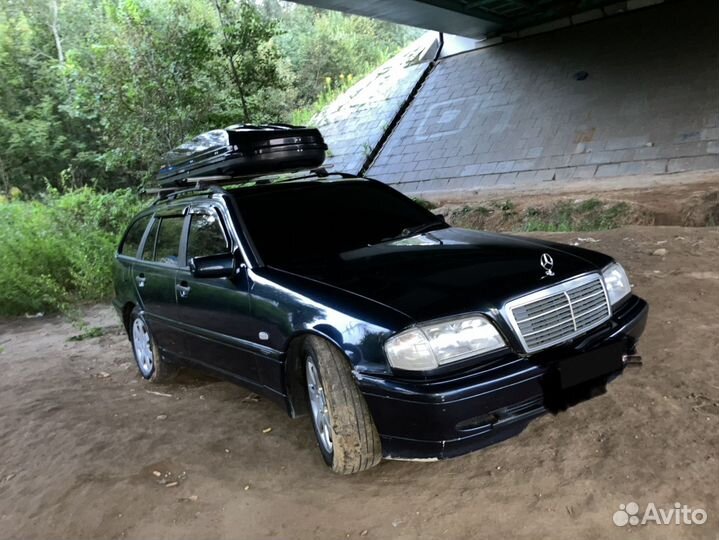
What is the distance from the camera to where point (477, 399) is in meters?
2.49

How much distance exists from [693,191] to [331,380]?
8767 mm

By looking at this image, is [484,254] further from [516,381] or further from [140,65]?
[140,65]

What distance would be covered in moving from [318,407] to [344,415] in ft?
1.15

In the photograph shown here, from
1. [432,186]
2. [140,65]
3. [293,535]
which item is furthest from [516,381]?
[432,186]

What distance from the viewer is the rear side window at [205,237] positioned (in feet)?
12.2

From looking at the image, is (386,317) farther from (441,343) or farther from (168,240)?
(168,240)

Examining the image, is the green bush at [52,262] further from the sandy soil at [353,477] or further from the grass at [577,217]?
the grass at [577,217]

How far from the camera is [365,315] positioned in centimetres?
269

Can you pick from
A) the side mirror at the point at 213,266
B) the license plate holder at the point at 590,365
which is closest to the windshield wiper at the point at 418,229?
the side mirror at the point at 213,266

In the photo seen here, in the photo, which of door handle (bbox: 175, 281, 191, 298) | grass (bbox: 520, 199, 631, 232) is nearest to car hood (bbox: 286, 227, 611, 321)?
door handle (bbox: 175, 281, 191, 298)

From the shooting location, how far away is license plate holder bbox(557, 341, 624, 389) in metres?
2.66

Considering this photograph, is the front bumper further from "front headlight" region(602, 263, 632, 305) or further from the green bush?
the green bush

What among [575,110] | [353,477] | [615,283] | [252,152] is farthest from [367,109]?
[353,477]

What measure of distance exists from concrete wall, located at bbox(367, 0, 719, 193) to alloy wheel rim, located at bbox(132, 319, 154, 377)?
34.5ft
